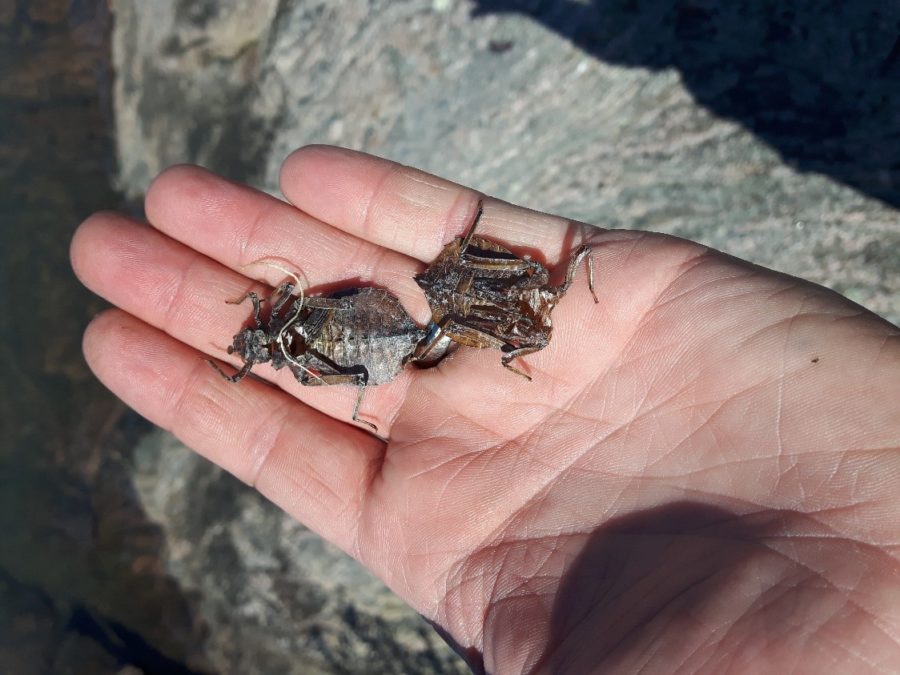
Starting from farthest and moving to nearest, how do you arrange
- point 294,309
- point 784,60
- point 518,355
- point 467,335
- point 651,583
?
point 784,60, point 294,309, point 467,335, point 518,355, point 651,583

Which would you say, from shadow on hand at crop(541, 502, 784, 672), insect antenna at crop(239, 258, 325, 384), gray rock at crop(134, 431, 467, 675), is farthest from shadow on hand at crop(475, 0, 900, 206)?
gray rock at crop(134, 431, 467, 675)

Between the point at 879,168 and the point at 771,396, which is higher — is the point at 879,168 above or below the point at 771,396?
above

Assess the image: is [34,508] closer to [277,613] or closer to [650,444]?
[277,613]

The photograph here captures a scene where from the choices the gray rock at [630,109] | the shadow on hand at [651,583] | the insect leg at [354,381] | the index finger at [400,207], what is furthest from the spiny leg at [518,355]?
the gray rock at [630,109]

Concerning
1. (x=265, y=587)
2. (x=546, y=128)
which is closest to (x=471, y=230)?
(x=546, y=128)

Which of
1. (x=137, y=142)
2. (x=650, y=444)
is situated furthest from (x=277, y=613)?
(x=137, y=142)

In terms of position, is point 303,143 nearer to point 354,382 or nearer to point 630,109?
point 354,382

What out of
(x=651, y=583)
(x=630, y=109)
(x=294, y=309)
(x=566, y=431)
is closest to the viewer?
(x=651, y=583)
